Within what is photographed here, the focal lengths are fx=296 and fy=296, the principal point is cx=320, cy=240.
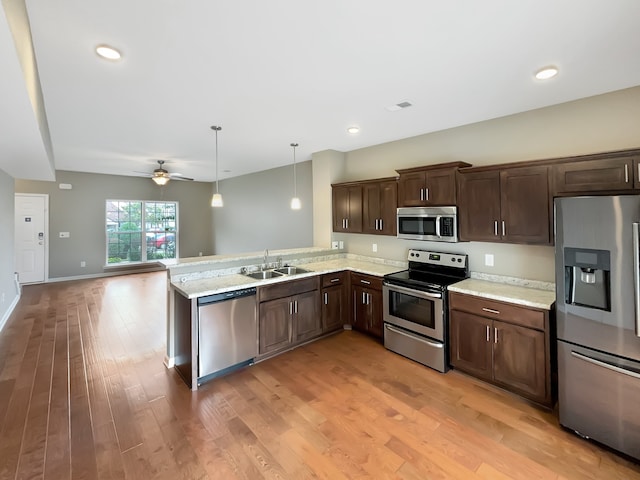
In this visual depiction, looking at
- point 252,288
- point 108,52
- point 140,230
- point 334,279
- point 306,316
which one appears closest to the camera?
point 108,52

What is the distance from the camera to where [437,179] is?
338 cm

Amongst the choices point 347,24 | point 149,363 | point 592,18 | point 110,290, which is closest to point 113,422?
point 149,363

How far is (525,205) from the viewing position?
277 centimetres

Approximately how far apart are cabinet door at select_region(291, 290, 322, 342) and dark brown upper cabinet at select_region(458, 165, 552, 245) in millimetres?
1924

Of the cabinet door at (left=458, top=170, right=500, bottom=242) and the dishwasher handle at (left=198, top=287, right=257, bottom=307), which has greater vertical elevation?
the cabinet door at (left=458, top=170, right=500, bottom=242)

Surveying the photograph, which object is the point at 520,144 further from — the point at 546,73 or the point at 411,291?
the point at 411,291

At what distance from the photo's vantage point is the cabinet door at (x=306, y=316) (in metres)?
3.65

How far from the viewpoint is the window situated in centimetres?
795

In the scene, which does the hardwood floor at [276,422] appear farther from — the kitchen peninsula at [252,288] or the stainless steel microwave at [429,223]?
the stainless steel microwave at [429,223]

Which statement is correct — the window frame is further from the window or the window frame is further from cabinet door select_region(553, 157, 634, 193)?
cabinet door select_region(553, 157, 634, 193)

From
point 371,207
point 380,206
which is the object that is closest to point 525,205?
point 380,206

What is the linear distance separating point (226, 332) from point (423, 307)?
2.10 metres

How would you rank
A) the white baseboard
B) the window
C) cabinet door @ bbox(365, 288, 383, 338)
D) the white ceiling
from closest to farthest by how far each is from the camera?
the white ceiling, cabinet door @ bbox(365, 288, 383, 338), the white baseboard, the window

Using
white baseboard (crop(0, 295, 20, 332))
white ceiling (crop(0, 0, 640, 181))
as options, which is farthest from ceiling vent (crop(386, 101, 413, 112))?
white baseboard (crop(0, 295, 20, 332))
